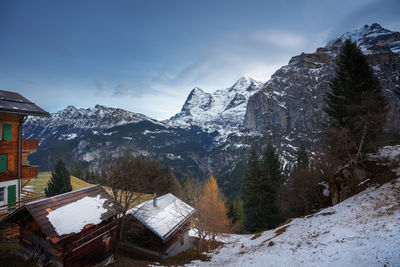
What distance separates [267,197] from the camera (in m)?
34.9

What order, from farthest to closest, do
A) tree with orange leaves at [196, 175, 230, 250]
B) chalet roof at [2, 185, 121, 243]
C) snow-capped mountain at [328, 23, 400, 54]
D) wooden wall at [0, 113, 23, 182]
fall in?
snow-capped mountain at [328, 23, 400, 54]
tree with orange leaves at [196, 175, 230, 250]
wooden wall at [0, 113, 23, 182]
chalet roof at [2, 185, 121, 243]

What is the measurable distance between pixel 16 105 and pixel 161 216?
18273 mm

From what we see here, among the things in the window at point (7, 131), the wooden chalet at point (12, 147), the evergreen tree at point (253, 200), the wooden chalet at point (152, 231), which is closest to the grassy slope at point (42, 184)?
the wooden chalet at point (12, 147)

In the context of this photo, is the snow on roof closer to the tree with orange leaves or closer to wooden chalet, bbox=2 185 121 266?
wooden chalet, bbox=2 185 121 266

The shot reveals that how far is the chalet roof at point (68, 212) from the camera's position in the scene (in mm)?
10234

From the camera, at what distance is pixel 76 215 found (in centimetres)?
1170

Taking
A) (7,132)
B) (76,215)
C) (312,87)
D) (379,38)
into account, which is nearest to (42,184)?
(7,132)

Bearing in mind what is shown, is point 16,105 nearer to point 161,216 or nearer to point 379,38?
point 161,216

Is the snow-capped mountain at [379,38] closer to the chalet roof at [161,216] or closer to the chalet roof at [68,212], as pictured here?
the chalet roof at [161,216]

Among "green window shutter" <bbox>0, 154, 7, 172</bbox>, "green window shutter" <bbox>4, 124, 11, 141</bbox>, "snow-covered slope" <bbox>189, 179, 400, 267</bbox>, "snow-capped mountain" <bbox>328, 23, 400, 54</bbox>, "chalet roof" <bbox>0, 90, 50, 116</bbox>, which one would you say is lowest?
"snow-covered slope" <bbox>189, 179, 400, 267</bbox>

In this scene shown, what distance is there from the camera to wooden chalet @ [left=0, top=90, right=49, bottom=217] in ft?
51.9

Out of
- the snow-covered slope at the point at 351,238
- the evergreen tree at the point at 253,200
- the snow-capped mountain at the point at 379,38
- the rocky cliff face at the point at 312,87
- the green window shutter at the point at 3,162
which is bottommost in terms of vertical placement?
the evergreen tree at the point at 253,200

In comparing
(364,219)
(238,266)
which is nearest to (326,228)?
(364,219)

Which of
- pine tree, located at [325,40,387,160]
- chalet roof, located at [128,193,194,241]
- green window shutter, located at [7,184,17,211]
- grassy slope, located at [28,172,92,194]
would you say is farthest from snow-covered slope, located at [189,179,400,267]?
grassy slope, located at [28,172,92,194]
